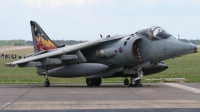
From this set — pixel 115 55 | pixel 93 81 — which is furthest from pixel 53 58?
pixel 115 55

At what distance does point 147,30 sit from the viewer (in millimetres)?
19781

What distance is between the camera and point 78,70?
2091cm

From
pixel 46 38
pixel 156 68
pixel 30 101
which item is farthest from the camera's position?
pixel 46 38

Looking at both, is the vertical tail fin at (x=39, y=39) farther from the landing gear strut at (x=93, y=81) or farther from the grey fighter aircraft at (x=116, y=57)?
the landing gear strut at (x=93, y=81)

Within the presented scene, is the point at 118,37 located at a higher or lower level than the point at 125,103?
higher

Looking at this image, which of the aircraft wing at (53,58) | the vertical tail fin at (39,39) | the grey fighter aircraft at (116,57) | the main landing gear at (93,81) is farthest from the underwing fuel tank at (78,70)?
the vertical tail fin at (39,39)

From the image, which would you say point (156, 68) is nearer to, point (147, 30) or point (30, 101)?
point (147, 30)

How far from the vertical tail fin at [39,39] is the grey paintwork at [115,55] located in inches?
77.0

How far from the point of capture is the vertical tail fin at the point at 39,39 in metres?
23.9

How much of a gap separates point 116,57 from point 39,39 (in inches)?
212

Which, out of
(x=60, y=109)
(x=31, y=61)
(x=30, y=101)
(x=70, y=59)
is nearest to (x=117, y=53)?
(x=70, y=59)

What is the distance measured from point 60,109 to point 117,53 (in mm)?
9129

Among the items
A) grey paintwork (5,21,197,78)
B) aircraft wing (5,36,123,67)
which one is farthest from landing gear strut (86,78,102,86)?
aircraft wing (5,36,123,67)

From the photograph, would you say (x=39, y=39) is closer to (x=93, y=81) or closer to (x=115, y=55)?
(x=93, y=81)
